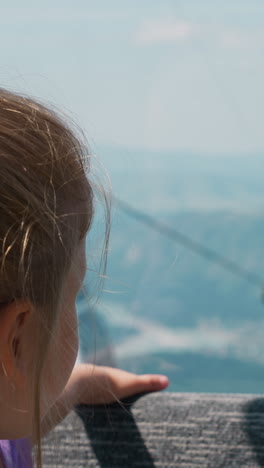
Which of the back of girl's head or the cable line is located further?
the cable line

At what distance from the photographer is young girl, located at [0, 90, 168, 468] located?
65cm

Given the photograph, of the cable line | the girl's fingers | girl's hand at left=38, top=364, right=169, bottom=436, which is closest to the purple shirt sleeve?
girl's hand at left=38, top=364, right=169, bottom=436

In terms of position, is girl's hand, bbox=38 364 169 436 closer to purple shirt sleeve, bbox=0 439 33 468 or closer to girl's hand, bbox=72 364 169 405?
girl's hand, bbox=72 364 169 405

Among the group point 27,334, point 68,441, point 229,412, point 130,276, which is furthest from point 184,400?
point 130,276

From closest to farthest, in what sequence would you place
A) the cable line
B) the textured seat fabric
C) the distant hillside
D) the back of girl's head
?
the back of girl's head, the textured seat fabric, the distant hillside, the cable line

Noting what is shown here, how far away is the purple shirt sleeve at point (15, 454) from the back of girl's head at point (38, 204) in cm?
24

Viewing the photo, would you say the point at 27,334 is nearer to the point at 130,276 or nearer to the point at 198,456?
the point at 198,456

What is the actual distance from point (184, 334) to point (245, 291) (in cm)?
35

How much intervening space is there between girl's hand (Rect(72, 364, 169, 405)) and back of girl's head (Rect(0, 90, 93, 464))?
369 millimetres

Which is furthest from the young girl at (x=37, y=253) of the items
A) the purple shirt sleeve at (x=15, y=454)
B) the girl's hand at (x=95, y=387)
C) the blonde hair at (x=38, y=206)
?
the girl's hand at (x=95, y=387)

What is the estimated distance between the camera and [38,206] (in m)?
0.66

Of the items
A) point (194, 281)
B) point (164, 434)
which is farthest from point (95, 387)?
point (194, 281)

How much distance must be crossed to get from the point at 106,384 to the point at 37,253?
0.45 meters

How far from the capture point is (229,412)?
1.04 metres
